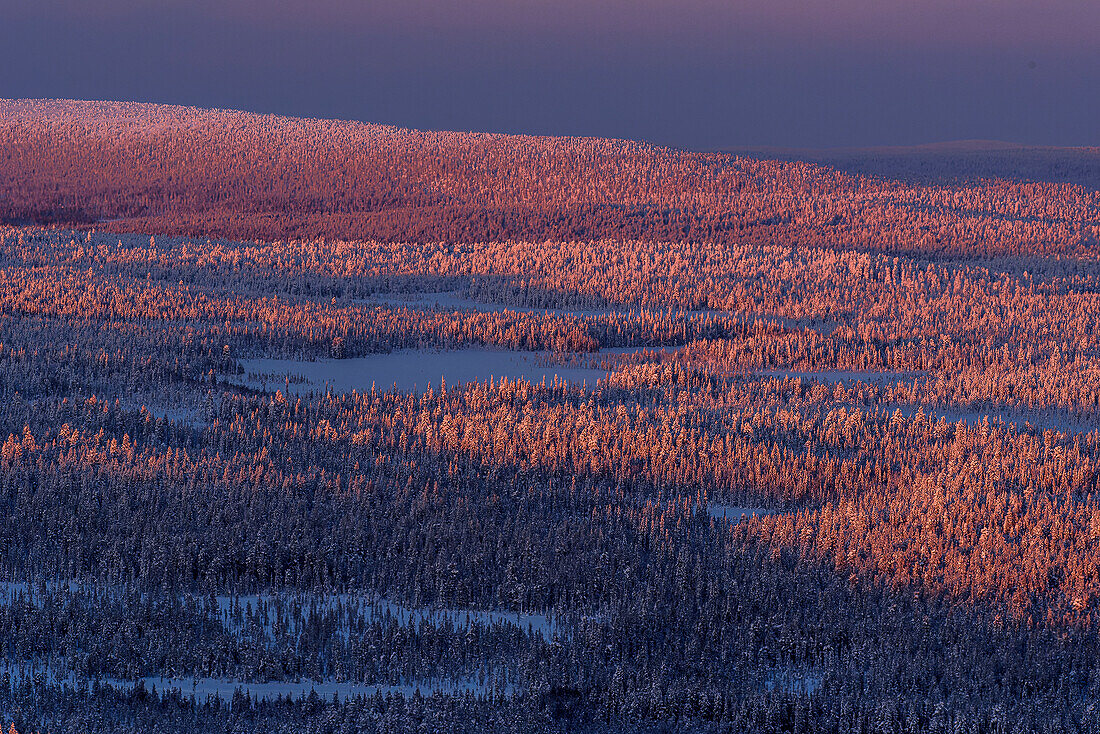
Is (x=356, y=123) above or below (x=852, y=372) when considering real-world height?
above

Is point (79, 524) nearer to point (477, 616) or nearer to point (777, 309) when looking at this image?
point (477, 616)

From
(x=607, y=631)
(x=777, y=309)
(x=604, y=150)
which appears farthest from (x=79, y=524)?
(x=604, y=150)

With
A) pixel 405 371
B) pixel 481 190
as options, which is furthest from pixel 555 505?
pixel 481 190

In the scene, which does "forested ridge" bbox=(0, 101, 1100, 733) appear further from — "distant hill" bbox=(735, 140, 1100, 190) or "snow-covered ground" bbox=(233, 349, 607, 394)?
"distant hill" bbox=(735, 140, 1100, 190)

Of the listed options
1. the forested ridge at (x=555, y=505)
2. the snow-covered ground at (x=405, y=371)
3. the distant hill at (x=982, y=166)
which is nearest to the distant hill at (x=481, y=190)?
the distant hill at (x=982, y=166)

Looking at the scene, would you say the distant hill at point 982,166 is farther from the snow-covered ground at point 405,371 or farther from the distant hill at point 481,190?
the snow-covered ground at point 405,371

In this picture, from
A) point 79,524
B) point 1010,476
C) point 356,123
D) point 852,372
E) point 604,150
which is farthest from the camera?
point 356,123
